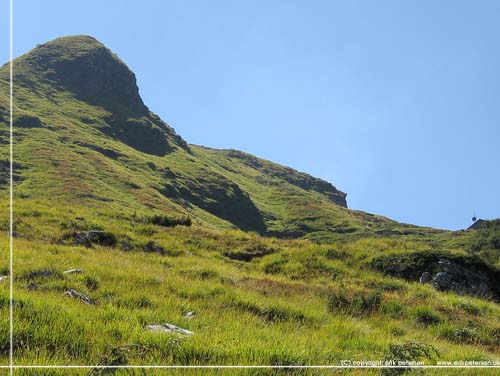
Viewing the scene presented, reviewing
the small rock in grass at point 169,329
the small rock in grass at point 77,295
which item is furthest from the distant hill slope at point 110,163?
the small rock in grass at point 169,329

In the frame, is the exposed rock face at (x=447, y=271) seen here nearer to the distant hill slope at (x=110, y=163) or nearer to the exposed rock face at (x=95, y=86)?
the distant hill slope at (x=110, y=163)

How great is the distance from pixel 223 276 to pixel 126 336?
7.82 metres

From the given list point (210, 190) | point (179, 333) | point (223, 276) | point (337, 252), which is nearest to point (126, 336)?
point (179, 333)

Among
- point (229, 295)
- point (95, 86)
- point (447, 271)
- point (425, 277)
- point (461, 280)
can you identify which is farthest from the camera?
point (95, 86)

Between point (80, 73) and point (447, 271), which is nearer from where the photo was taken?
point (447, 271)

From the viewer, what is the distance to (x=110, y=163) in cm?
10100

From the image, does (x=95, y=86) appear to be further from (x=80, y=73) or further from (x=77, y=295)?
(x=77, y=295)

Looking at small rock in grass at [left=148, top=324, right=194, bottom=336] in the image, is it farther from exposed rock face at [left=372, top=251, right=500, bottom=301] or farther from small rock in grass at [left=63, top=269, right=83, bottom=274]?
exposed rock face at [left=372, top=251, right=500, bottom=301]

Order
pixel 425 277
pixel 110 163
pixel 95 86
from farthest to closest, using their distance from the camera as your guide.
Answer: pixel 95 86, pixel 110 163, pixel 425 277

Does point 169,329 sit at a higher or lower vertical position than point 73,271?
lower

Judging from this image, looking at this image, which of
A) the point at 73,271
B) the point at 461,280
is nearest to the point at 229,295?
the point at 73,271

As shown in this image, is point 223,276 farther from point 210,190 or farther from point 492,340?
point 210,190

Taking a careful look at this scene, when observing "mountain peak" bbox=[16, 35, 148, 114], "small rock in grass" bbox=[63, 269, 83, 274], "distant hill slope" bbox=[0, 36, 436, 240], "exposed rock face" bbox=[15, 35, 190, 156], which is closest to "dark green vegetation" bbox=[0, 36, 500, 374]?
"small rock in grass" bbox=[63, 269, 83, 274]

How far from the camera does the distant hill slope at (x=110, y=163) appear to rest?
7794cm
